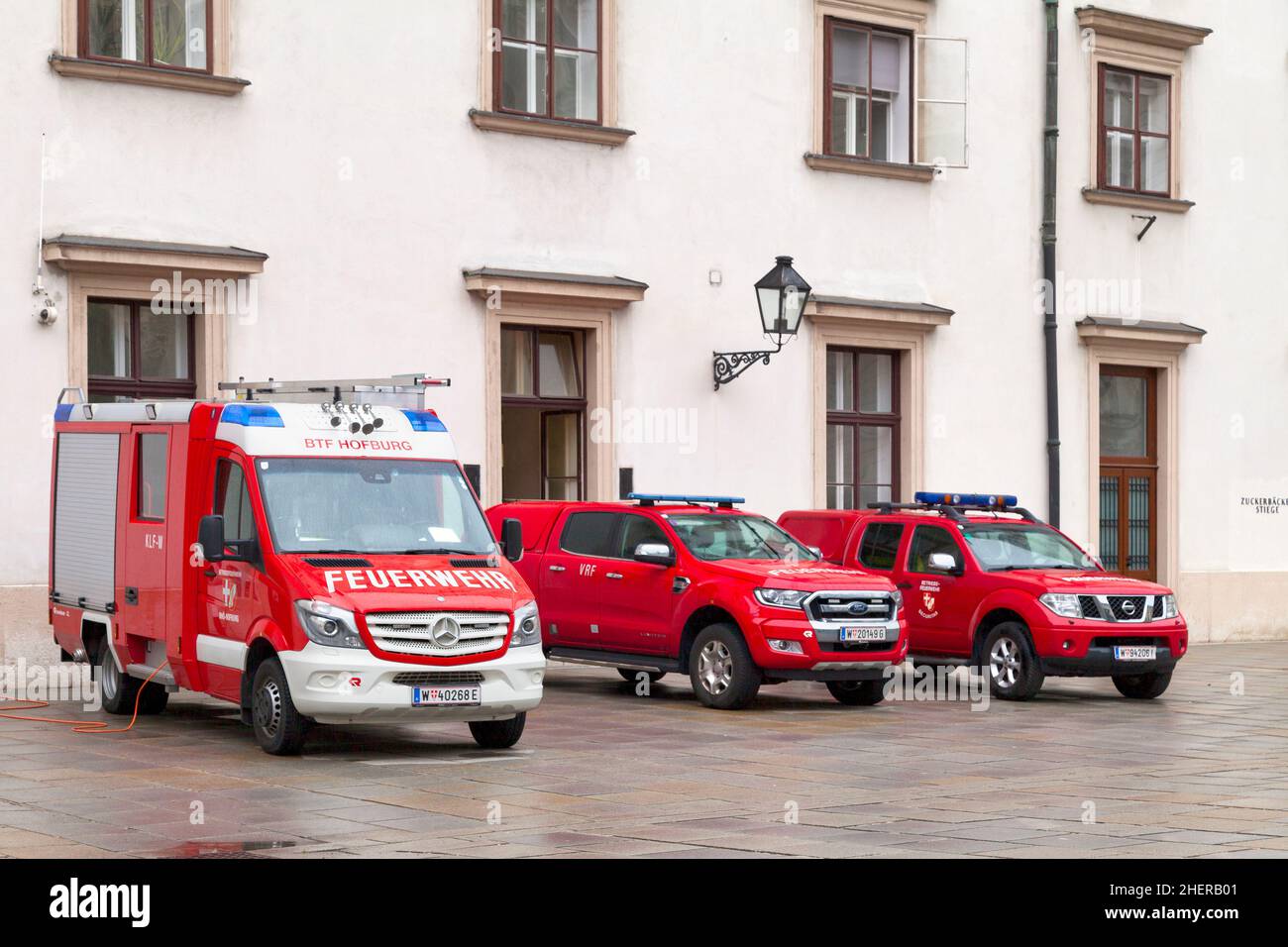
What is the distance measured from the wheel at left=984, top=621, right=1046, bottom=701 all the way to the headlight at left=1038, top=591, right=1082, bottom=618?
1.15 ft

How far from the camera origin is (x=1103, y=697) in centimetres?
1838

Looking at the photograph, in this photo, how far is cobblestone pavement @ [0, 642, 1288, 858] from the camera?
955 cm

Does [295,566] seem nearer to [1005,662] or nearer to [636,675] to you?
[636,675]

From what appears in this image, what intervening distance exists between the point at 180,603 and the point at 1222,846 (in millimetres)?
7536

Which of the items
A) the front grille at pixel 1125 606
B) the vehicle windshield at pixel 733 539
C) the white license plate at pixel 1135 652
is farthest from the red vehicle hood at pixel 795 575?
the white license plate at pixel 1135 652

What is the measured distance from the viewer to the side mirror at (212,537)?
13.1 meters

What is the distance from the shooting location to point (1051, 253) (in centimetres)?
2453

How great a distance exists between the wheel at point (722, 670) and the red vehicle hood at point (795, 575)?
48cm

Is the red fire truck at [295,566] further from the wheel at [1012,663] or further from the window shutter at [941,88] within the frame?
the window shutter at [941,88]

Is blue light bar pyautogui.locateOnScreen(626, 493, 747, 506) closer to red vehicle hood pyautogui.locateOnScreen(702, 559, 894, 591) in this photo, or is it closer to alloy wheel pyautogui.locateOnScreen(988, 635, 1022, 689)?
red vehicle hood pyautogui.locateOnScreen(702, 559, 894, 591)

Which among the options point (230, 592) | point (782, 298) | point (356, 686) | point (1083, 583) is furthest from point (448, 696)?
point (782, 298)

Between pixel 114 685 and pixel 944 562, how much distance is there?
7499 mm

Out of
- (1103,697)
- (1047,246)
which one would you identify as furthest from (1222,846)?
(1047,246)

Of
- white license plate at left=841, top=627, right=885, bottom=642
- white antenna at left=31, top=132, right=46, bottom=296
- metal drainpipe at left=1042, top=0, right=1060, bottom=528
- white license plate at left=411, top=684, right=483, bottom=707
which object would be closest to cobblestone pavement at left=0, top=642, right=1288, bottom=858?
white license plate at left=411, top=684, right=483, bottom=707
